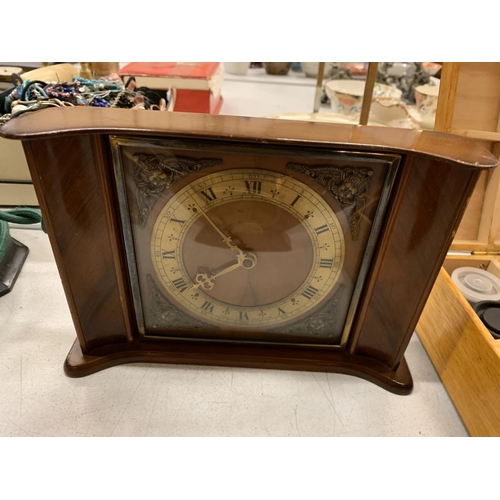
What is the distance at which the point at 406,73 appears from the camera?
2.29 m

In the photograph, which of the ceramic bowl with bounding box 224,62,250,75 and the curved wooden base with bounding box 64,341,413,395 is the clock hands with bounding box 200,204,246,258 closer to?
the curved wooden base with bounding box 64,341,413,395

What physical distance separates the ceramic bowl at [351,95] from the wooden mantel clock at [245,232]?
131cm

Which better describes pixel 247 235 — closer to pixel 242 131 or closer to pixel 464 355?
pixel 242 131

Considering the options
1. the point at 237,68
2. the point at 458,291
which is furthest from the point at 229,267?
the point at 237,68

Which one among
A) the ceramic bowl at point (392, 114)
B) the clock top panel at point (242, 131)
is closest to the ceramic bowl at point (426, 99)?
the ceramic bowl at point (392, 114)

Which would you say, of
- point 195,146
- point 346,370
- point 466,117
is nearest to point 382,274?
point 346,370

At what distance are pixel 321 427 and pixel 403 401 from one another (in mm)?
203

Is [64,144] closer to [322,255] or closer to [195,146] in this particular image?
[195,146]

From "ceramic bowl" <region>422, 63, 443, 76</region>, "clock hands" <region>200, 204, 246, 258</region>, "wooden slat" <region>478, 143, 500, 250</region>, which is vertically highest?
"ceramic bowl" <region>422, 63, 443, 76</region>

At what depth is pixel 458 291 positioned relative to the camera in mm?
965

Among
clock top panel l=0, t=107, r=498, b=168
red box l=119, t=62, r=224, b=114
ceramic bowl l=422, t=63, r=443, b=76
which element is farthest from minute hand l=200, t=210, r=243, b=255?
ceramic bowl l=422, t=63, r=443, b=76

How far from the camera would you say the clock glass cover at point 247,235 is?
29.2 inches

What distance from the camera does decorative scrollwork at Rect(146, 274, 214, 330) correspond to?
0.92 metres

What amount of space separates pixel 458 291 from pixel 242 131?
62 cm
